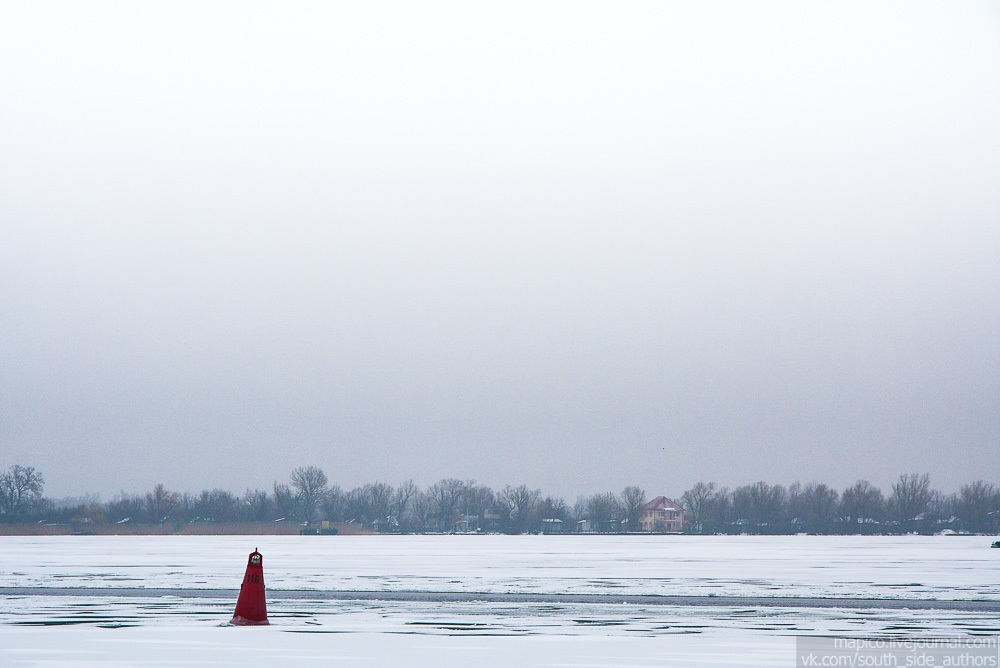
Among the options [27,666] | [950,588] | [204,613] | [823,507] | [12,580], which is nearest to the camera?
[27,666]

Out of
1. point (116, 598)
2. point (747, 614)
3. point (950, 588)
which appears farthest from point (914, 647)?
point (116, 598)

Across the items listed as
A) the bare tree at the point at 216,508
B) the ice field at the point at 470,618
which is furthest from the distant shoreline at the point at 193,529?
the ice field at the point at 470,618

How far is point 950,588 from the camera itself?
84.7 ft

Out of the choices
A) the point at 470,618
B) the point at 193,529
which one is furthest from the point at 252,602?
the point at 193,529

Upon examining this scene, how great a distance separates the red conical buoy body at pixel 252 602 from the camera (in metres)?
16.3

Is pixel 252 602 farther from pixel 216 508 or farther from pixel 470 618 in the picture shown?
pixel 216 508

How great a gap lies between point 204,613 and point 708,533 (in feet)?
593

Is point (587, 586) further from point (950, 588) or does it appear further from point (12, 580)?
point (12, 580)

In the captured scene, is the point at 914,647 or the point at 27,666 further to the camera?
the point at 914,647

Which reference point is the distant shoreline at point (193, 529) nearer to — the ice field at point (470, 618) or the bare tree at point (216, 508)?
the bare tree at point (216, 508)

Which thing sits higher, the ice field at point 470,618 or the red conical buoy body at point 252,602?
the red conical buoy body at point 252,602

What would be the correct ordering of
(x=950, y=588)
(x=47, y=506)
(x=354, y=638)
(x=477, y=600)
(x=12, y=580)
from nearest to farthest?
(x=354, y=638) → (x=477, y=600) → (x=950, y=588) → (x=12, y=580) → (x=47, y=506)

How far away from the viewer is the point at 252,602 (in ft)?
53.9

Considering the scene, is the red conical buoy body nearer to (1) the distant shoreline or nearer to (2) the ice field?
(2) the ice field
